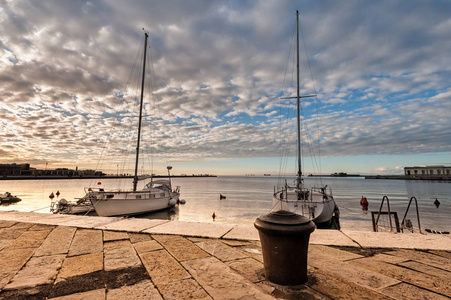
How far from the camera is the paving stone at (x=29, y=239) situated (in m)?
4.47

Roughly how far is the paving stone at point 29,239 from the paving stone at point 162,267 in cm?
263

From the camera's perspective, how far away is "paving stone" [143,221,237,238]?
17.4 ft

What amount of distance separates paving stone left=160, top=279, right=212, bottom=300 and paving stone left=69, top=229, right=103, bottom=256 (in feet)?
7.39

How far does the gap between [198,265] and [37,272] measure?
2418 mm

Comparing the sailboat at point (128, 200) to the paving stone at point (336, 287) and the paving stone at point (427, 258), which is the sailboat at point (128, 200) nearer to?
the paving stone at point (336, 287)

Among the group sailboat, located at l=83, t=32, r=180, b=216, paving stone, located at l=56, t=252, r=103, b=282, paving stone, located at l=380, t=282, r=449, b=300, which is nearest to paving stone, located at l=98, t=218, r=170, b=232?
paving stone, located at l=56, t=252, r=103, b=282

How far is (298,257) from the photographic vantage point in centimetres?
290

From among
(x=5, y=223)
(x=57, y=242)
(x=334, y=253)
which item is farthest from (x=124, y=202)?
(x=334, y=253)

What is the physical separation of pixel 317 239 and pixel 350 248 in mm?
686

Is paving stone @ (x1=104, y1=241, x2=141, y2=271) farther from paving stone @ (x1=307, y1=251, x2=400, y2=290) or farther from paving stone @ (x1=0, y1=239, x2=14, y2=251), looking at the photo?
paving stone @ (x1=307, y1=251, x2=400, y2=290)

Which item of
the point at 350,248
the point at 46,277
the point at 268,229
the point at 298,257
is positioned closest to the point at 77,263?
the point at 46,277

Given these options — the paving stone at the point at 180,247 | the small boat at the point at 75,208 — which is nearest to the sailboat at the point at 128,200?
the small boat at the point at 75,208

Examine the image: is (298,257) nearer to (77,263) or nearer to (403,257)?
(403,257)

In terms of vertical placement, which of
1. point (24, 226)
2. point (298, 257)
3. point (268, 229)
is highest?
point (268, 229)
